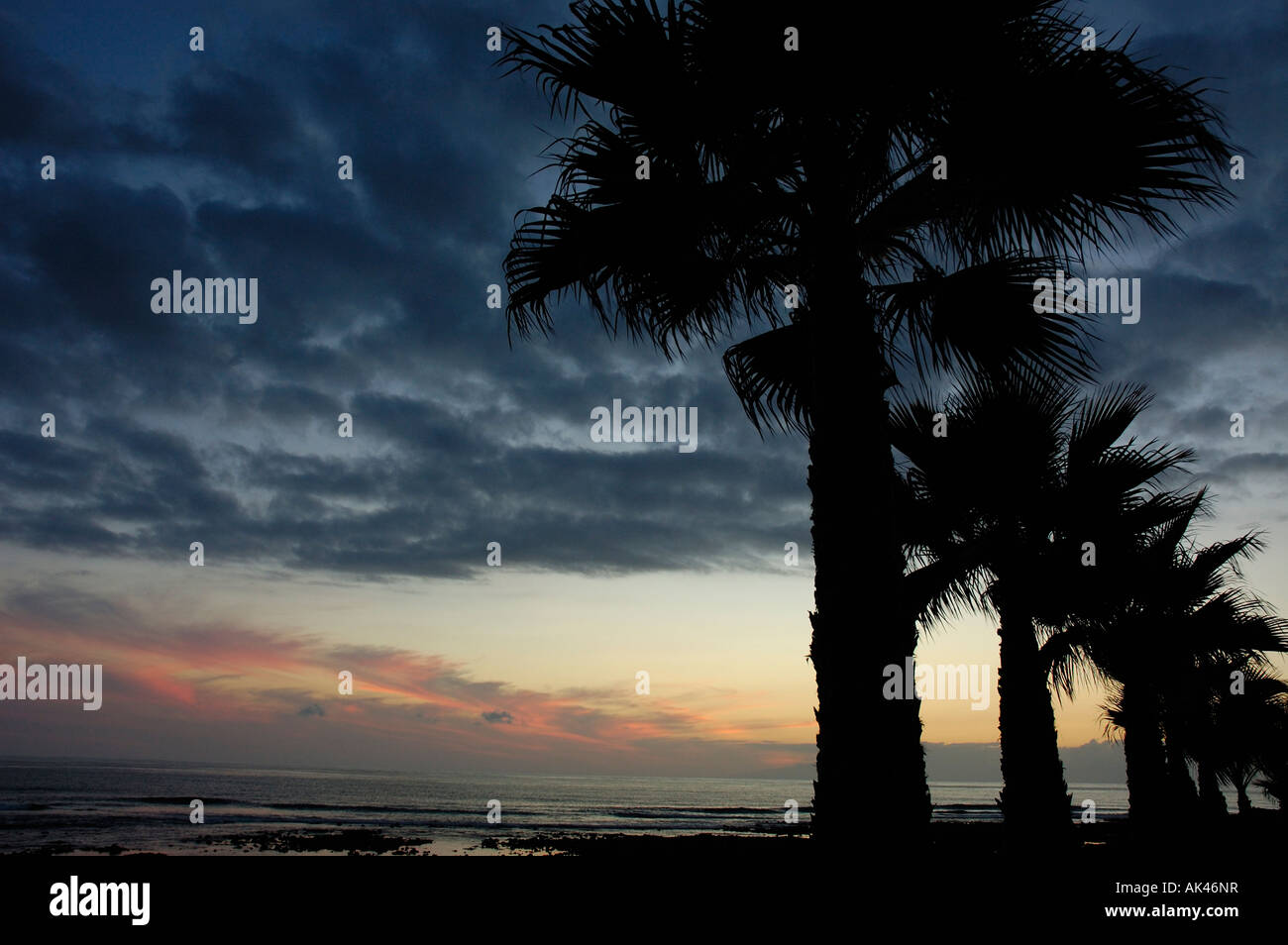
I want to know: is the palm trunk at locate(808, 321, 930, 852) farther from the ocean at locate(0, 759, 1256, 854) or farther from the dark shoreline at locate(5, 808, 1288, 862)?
the ocean at locate(0, 759, 1256, 854)

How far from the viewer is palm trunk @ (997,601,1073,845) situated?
Answer: 10102 mm

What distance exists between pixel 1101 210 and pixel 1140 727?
1131 cm

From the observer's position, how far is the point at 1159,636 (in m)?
12.6

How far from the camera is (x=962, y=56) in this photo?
522 centimetres

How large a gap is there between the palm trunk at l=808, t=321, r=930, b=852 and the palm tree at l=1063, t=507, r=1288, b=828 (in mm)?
8136

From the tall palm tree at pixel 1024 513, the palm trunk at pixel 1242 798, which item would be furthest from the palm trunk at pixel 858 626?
the palm trunk at pixel 1242 798

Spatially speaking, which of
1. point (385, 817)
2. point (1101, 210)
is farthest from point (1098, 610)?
point (385, 817)

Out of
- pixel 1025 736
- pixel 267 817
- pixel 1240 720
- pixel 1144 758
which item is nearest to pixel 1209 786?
pixel 1240 720

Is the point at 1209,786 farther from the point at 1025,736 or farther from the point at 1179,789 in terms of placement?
the point at 1025,736

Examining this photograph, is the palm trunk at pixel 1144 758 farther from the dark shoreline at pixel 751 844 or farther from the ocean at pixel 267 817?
the ocean at pixel 267 817

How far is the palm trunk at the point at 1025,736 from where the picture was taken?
10102 mm

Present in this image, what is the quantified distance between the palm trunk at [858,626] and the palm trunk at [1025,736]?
5.80 meters

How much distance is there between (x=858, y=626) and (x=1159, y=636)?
34.1 ft
